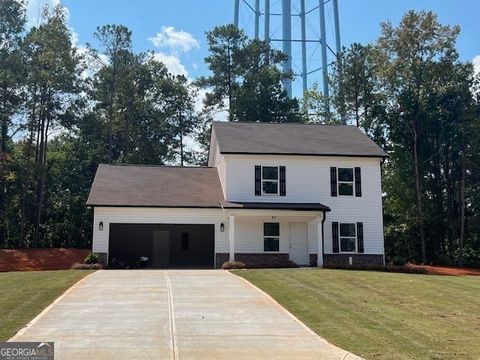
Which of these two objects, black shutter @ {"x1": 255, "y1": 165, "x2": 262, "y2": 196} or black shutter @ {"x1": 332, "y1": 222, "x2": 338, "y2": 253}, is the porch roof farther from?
black shutter @ {"x1": 332, "y1": 222, "x2": 338, "y2": 253}

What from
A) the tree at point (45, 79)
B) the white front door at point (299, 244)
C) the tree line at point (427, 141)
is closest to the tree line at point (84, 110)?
the tree at point (45, 79)

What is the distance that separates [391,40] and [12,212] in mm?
31433

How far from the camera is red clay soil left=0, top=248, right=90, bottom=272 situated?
2858 cm

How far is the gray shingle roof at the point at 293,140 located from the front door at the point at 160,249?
6162 mm

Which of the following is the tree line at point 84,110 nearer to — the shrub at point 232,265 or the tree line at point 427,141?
the tree line at point 427,141

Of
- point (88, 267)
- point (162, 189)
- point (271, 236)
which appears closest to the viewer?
point (88, 267)

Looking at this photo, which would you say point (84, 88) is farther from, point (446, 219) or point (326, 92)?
point (446, 219)

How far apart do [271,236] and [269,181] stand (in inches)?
→ 109

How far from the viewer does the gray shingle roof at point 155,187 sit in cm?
2527

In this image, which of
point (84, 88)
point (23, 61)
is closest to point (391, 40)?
point (84, 88)

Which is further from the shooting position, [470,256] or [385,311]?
[470,256]

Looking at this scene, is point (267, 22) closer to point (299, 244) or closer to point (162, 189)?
point (162, 189)

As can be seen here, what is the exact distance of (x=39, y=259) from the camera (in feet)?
100

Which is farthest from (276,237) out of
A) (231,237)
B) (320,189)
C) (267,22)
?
(267,22)
